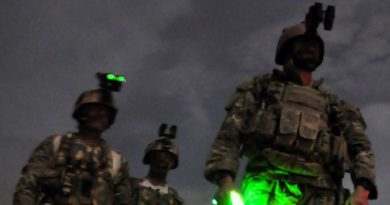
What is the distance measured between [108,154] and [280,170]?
128 inches

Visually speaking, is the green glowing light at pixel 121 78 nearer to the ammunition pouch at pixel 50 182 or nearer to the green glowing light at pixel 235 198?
the ammunition pouch at pixel 50 182

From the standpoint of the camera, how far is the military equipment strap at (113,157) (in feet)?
24.2

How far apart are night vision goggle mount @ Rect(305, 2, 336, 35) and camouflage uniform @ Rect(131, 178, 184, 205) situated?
6.49m

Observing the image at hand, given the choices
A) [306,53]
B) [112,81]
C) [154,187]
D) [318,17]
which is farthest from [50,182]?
[154,187]

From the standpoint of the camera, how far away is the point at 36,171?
23.4 ft

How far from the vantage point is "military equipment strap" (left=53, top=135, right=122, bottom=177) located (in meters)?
7.39

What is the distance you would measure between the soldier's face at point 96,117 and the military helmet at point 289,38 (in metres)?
2.97

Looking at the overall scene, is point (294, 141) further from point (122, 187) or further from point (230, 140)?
point (122, 187)

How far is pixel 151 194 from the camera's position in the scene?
1152 cm

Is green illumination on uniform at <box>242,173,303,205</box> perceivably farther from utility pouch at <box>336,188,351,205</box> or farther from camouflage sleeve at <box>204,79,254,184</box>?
utility pouch at <box>336,188,351,205</box>

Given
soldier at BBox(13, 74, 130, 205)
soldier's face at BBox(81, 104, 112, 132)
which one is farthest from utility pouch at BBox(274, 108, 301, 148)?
soldier's face at BBox(81, 104, 112, 132)

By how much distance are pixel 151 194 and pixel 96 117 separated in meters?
3.79

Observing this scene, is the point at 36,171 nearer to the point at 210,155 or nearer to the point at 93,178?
the point at 93,178

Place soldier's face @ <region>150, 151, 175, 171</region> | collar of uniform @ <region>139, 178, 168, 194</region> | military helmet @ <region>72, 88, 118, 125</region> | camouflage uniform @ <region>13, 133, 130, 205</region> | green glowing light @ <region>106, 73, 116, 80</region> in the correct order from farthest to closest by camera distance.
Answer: soldier's face @ <region>150, 151, 175, 171</region> < collar of uniform @ <region>139, 178, 168, 194</region> < green glowing light @ <region>106, 73, 116, 80</region> < military helmet @ <region>72, 88, 118, 125</region> < camouflage uniform @ <region>13, 133, 130, 205</region>
